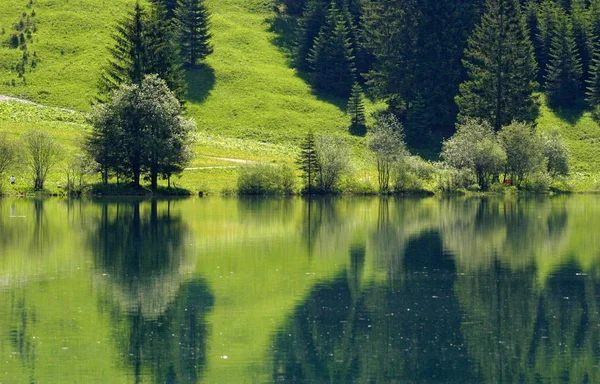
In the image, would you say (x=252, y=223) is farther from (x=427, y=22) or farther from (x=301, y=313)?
(x=427, y=22)

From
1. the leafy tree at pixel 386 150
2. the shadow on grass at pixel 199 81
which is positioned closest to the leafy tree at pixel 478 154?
the leafy tree at pixel 386 150

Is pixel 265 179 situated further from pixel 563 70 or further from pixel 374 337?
pixel 374 337

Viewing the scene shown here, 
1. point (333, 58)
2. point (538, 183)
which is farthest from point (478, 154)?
point (333, 58)

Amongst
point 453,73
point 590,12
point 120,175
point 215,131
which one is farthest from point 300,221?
point 590,12

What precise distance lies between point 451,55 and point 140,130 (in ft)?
202

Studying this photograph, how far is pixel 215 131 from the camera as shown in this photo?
13550cm

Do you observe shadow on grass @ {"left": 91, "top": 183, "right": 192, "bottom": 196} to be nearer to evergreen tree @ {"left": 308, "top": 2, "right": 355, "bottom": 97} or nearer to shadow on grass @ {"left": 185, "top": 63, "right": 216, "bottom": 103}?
shadow on grass @ {"left": 185, "top": 63, "right": 216, "bottom": 103}

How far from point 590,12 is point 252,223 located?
109m

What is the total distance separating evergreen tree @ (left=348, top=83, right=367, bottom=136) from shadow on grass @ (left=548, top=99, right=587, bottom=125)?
99.2 ft

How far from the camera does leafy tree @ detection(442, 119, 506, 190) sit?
10962 centimetres

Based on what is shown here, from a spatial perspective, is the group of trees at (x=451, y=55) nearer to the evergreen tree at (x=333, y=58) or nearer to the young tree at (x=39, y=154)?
the evergreen tree at (x=333, y=58)

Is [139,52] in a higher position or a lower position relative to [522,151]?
higher

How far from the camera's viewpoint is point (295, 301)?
36.9 metres

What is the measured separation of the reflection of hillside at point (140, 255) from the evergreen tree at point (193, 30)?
7414cm
